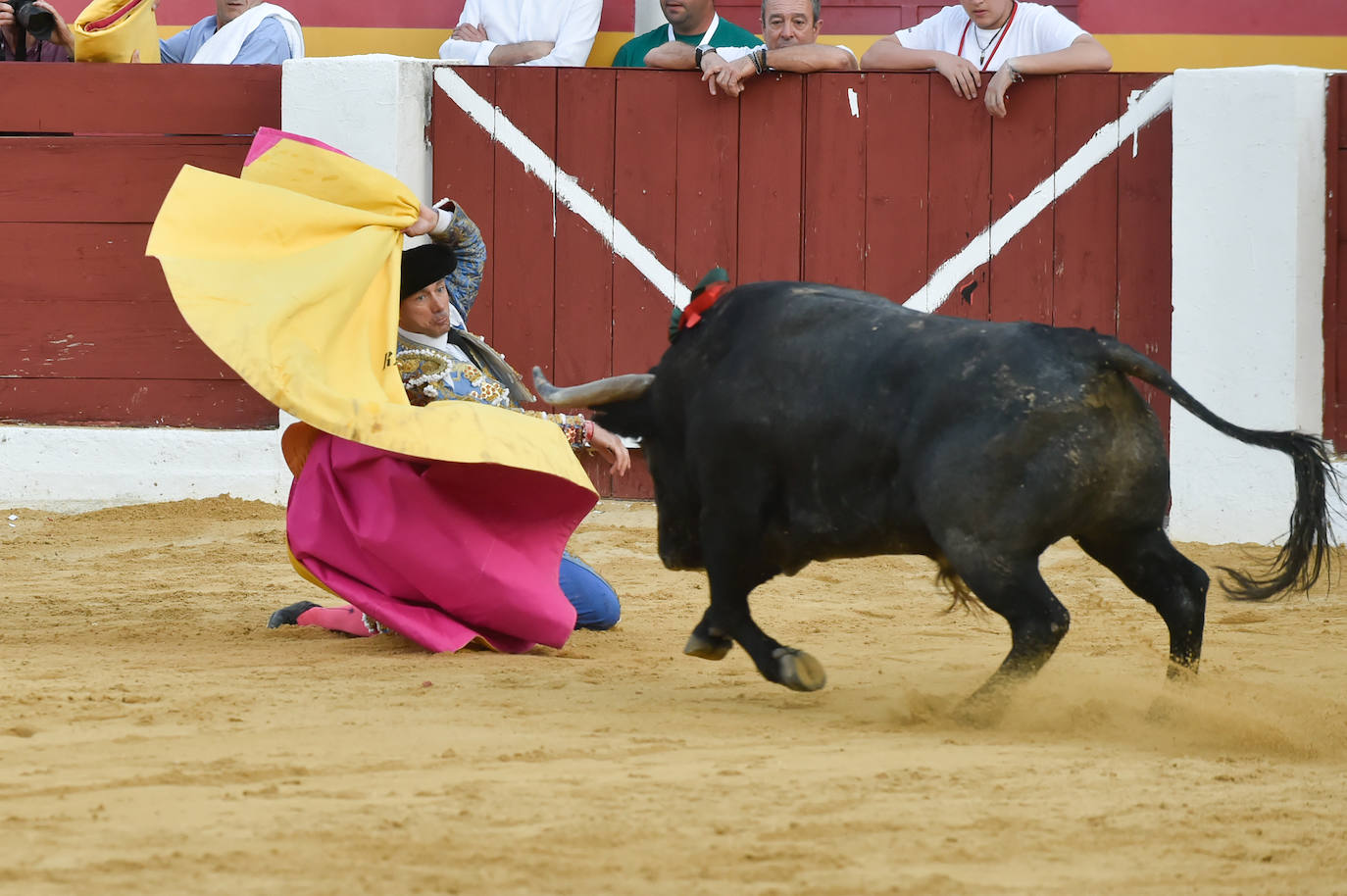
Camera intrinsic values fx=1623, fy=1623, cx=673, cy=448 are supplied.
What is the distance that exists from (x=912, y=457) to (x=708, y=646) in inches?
28.0

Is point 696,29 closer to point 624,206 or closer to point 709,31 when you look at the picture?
point 709,31

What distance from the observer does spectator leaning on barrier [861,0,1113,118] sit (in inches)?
243

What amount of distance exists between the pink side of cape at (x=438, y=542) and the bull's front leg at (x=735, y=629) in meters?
0.53

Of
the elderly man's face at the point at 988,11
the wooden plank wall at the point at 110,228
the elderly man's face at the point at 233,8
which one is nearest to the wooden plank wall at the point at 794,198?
the elderly man's face at the point at 988,11

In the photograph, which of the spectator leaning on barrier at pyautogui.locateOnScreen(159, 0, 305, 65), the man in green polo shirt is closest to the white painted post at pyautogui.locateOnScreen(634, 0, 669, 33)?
the man in green polo shirt

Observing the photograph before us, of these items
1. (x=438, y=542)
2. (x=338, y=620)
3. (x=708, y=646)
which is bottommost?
(x=338, y=620)

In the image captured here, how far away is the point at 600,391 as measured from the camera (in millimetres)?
3701

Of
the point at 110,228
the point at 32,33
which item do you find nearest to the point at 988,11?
the point at 110,228

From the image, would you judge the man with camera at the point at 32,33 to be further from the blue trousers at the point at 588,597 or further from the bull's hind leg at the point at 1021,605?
the bull's hind leg at the point at 1021,605

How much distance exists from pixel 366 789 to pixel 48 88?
5067 millimetres

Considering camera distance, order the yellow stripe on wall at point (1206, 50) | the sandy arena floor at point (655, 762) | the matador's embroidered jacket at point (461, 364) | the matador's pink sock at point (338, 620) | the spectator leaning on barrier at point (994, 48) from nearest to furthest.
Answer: the sandy arena floor at point (655, 762) < the matador's embroidered jacket at point (461, 364) < the matador's pink sock at point (338, 620) < the spectator leaning on barrier at point (994, 48) < the yellow stripe on wall at point (1206, 50)

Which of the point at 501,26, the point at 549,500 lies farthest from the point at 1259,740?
the point at 501,26

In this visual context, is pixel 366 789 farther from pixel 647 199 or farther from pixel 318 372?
pixel 647 199

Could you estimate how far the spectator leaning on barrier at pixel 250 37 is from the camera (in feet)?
22.6
